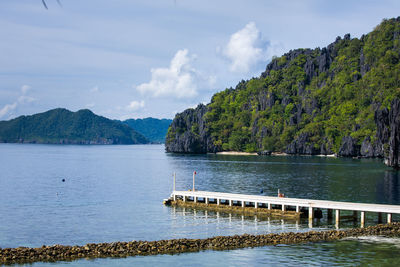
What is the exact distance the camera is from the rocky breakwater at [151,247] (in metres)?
35.8

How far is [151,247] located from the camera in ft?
125

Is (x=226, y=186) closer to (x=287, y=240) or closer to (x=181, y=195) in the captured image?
(x=181, y=195)

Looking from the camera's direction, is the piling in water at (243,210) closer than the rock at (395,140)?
Yes

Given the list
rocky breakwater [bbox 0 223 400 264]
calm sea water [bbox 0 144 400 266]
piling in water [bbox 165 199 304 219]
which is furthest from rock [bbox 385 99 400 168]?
rocky breakwater [bbox 0 223 400 264]

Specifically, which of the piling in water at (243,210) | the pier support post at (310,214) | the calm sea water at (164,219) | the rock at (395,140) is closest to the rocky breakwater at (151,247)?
the calm sea water at (164,219)

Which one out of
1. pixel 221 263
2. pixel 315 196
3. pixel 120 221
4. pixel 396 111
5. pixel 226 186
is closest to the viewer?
pixel 221 263

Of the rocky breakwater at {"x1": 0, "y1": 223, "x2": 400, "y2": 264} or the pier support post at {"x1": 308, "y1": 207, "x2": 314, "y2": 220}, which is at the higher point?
the pier support post at {"x1": 308, "y1": 207, "x2": 314, "y2": 220}

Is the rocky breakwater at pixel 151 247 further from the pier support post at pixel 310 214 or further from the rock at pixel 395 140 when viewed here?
the rock at pixel 395 140

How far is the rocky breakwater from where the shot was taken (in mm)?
35781

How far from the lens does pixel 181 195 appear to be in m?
67.9

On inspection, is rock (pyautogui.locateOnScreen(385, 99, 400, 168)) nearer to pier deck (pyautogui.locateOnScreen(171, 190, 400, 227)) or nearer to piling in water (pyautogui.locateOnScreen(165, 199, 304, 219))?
pier deck (pyautogui.locateOnScreen(171, 190, 400, 227))

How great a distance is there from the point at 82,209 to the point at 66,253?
95.7ft

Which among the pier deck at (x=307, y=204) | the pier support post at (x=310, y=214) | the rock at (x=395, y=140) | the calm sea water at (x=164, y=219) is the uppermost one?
the rock at (x=395, y=140)

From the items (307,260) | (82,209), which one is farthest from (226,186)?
(307,260)
